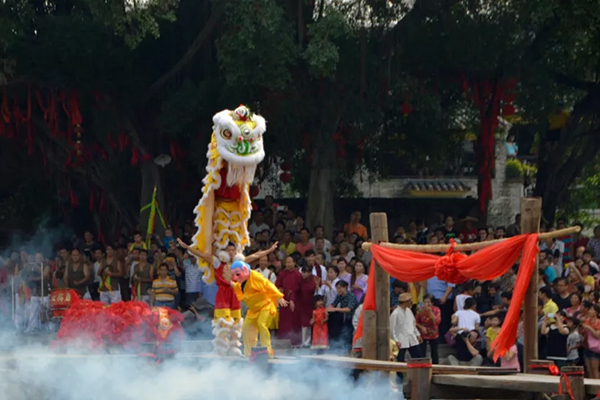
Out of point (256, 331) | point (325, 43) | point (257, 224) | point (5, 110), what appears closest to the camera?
point (256, 331)

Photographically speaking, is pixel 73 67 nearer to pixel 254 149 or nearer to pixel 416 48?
pixel 416 48

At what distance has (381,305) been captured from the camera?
14.3 metres

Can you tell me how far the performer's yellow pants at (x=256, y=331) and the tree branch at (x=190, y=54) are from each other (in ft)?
21.3

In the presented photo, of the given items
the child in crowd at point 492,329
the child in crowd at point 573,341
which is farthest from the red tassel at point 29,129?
the child in crowd at point 573,341

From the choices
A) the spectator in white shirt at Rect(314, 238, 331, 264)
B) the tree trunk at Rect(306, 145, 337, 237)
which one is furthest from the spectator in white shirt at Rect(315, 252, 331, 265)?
the tree trunk at Rect(306, 145, 337, 237)

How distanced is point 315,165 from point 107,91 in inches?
130

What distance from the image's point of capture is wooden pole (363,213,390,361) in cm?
1427

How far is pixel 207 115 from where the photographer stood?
66.7 ft

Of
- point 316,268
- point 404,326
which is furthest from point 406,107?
point 404,326

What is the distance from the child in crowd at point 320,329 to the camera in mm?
15859

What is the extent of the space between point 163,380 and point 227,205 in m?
1.88

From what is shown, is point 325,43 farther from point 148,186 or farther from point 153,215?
point 148,186

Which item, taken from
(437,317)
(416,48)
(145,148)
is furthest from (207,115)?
(437,317)

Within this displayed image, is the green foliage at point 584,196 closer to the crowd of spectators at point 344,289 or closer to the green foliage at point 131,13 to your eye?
the crowd of spectators at point 344,289
